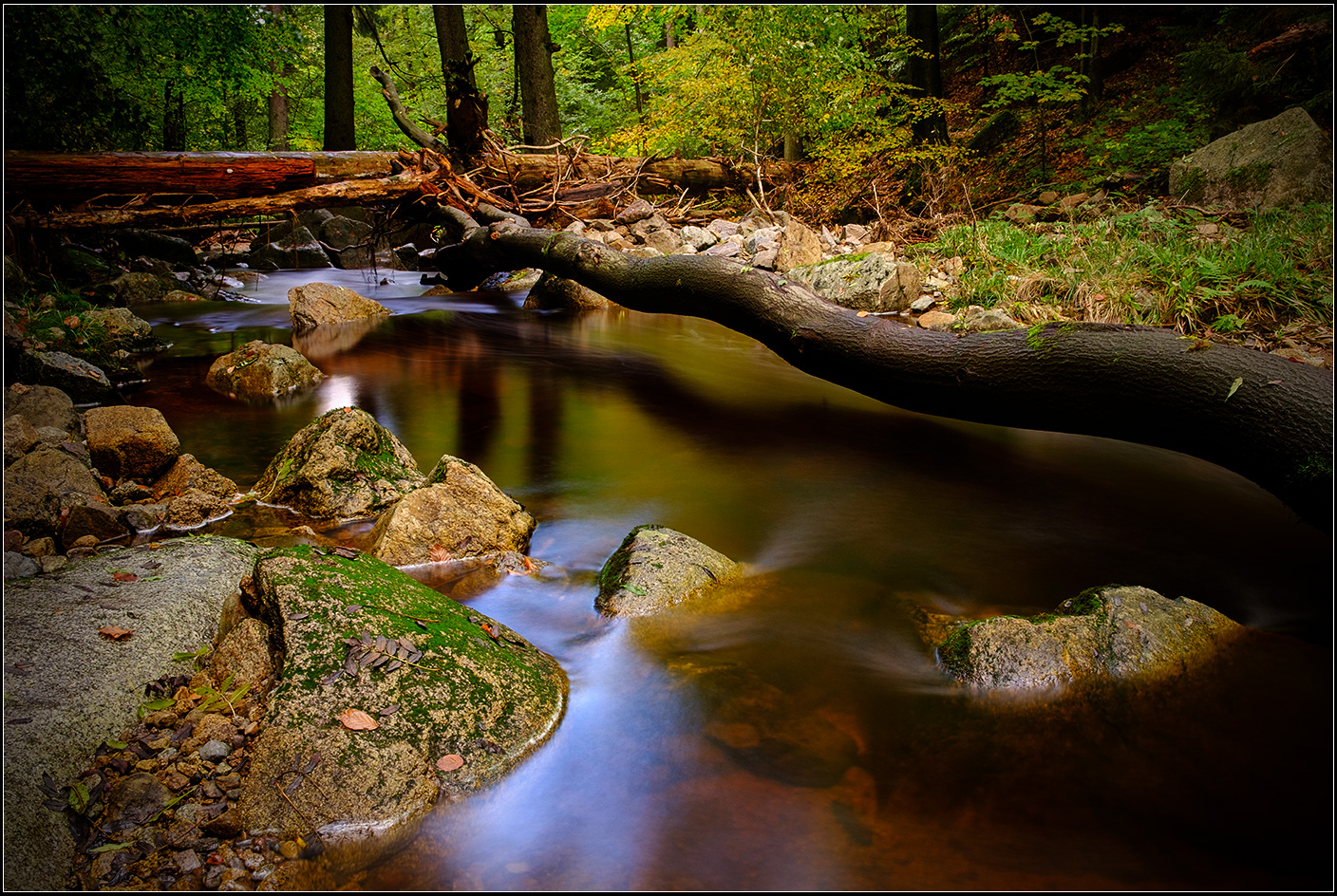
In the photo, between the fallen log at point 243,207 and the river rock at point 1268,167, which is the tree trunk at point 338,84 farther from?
the river rock at point 1268,167

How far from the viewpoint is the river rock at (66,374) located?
5961 mm

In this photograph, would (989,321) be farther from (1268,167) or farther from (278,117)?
(278,117)

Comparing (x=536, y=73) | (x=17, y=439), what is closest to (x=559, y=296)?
(x=536, y=73)

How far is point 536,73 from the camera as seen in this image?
14328mm

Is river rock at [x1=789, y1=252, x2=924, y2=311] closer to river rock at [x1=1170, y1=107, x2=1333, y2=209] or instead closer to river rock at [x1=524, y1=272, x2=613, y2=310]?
river rock at [x1=524, y1=272, x2=613, y2=310]

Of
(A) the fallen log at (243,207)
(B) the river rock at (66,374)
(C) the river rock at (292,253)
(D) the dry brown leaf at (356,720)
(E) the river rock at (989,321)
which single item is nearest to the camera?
(D) the dry brown leaf at (356,720)

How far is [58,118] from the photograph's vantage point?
1039 centimetres

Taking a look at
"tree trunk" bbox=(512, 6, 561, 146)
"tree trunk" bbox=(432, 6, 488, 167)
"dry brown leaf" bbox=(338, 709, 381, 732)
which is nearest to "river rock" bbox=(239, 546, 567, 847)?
"dry brown leaf" bbox=(338, 709, 381, 732)

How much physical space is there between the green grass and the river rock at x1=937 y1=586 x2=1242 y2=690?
3.97 m

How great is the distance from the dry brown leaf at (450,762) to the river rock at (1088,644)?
2061 millimetres

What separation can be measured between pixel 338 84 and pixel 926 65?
13182 mm

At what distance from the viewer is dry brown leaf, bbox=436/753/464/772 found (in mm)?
2432

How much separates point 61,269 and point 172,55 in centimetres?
479

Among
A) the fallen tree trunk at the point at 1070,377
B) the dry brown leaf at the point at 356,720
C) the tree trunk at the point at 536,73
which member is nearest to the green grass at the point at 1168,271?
the fallen tree trunk at the point at 1070,377
